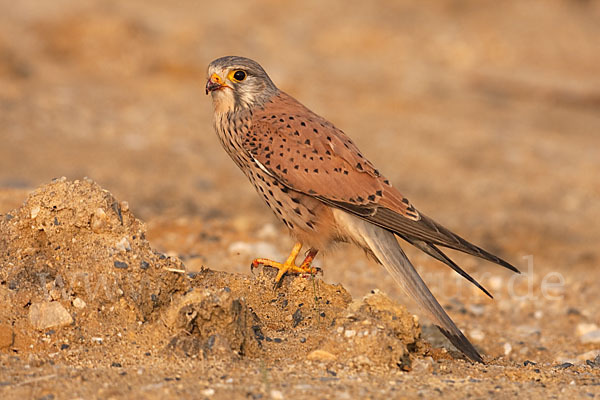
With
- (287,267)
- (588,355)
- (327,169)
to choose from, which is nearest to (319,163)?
(327,169)

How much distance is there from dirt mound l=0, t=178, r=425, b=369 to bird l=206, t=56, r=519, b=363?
0.63 meters

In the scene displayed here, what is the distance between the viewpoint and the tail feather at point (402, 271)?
466 centimetres

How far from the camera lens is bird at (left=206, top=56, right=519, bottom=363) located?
5.06 m

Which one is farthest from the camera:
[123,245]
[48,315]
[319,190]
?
[319,190]

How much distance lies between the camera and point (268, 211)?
32.6 ft

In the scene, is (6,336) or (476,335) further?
(476,335)

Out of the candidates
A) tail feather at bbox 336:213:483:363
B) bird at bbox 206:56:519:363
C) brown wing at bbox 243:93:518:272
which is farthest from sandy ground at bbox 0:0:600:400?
brown wing at bbox 243:93:518:272

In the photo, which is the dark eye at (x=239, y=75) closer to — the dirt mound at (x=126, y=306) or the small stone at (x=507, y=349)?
the dirt mound at (x=126, y=306)

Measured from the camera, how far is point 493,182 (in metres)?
12.3

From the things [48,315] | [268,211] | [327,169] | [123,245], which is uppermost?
[268,211]

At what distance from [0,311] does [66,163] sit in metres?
7.00

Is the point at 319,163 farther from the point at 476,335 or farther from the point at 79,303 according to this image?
the point at 476,335

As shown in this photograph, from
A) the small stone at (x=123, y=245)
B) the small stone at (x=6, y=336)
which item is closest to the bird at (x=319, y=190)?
the small stone at (x=123, y=245)

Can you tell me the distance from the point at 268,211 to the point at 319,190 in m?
4.73
